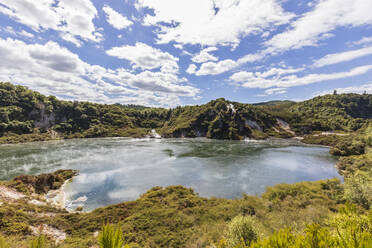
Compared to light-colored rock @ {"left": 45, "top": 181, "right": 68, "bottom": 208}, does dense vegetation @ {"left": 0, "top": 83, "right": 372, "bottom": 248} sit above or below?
above

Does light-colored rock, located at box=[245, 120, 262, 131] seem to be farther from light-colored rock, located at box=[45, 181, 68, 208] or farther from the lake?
light-colored rock, located at box=[45, 181, 68, 208]

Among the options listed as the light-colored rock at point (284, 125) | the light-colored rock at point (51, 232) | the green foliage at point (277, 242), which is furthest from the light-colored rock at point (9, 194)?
the light-colored rock at point (284, 125)

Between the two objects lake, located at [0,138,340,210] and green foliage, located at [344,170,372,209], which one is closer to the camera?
green foliage, located at [344,170,372,209]

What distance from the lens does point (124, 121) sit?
436 feet

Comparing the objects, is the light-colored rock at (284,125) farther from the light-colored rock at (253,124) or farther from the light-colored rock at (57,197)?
the light-colored rock at (57,197)

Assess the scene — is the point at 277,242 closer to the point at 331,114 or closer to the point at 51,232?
the point at 51,232

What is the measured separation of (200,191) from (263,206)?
10.8 metres

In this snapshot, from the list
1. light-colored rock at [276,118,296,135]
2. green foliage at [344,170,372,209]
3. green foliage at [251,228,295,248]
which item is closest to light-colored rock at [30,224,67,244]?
A: green foliage at [251,228,295,248]

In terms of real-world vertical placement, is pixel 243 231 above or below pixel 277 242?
below

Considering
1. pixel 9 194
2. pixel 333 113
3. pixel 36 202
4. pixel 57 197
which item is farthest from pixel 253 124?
pixel 9 194

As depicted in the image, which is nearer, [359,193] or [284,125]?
[359,193]

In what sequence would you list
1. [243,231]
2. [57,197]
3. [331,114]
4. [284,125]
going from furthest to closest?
[331,114] → [284,125] → [57,197] → [243,231]

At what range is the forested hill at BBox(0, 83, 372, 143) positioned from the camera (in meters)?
96.0

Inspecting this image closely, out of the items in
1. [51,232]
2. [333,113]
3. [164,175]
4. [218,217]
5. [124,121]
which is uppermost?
[333,113]
